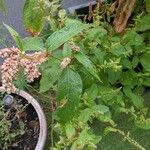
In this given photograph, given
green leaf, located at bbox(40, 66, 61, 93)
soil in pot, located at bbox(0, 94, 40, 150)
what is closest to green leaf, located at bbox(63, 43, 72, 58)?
green leaf, located at bbox(40, 66, 61, 93)

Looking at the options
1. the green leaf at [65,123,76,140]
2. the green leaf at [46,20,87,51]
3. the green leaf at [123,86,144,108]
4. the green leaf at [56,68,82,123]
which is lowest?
the green leaf at [123,86,144,108]

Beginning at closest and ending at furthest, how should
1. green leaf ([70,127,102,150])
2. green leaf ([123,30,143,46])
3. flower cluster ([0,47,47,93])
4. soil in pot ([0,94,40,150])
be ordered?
1. flower cluster ([0,47,47,93])
2. green leaf ([70,127,102,150])
3. green leaf ([123,30,143,46])
4. soil in pot ([0,94,40,150])

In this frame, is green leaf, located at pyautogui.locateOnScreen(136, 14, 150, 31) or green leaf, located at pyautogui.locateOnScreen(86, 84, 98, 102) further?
green leaf, located at pyautogui.locateOnScreen(136, 14, 150, 31)

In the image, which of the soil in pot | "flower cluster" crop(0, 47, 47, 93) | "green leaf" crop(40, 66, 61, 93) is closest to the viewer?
"flower cluster" crop(0, 47, 47, 93)

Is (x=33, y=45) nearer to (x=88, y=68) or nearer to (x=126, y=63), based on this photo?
(x=88, y=68)

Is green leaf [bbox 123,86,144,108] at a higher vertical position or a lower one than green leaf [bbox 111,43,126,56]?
lower

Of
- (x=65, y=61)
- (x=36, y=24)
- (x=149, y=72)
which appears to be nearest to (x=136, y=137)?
(x=149, y=72)

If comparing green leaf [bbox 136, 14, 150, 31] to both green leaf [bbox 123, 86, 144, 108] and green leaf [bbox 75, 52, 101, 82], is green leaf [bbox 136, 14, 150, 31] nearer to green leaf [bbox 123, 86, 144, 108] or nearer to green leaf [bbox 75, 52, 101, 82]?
green leaf [bbox 123, 86, 144, 108]
